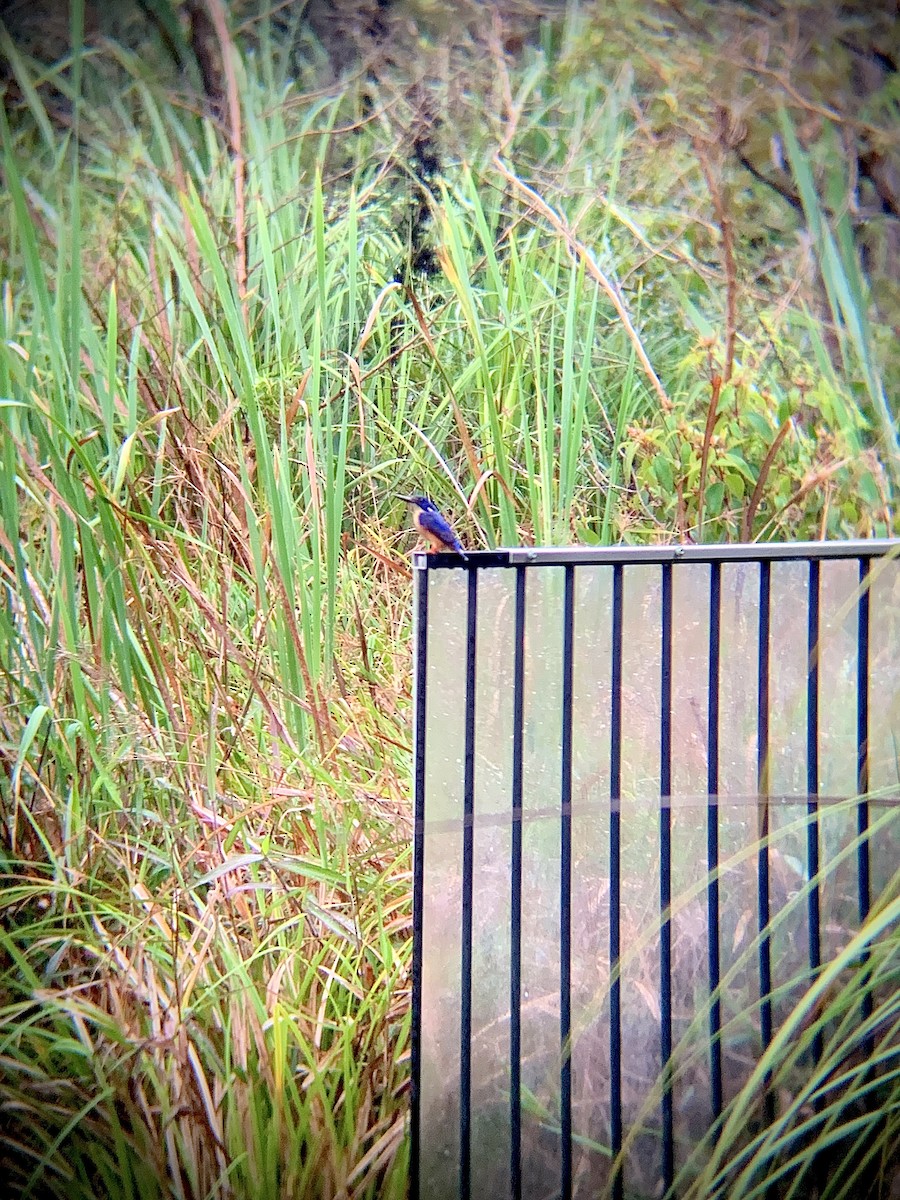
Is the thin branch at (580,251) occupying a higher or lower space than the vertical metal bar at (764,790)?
higher

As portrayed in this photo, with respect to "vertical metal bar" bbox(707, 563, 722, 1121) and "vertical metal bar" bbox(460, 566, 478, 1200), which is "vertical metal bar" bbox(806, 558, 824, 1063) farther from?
"vertical metal bar" bbox(460, 566, 478, 1200)

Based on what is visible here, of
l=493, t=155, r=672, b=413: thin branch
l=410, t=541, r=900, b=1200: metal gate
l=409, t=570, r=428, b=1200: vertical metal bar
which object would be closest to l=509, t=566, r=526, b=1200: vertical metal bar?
l=410, t=541, r=900, b=1200: metal gate

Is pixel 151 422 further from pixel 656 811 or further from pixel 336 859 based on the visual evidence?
pixel 656 811

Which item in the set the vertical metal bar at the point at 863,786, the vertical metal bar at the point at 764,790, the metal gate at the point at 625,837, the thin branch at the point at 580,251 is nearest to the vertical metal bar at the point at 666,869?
the metal gate at the point at 625,837

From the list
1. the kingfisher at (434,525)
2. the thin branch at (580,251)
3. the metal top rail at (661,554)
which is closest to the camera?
the metal top rail at (661,554)

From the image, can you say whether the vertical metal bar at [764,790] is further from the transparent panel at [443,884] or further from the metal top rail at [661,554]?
the transparent panel at [443,884]

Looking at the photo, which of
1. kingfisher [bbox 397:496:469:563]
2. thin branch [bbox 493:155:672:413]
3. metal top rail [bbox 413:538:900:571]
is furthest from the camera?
thin branch [bbox 493:155:672:413]

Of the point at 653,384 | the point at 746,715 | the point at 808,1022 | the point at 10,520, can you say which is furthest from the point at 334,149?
the point at 808,1022

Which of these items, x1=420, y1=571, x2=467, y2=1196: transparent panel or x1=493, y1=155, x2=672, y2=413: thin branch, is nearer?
x1=420, y1=571, x2=467, y2=1196: transparent panel
